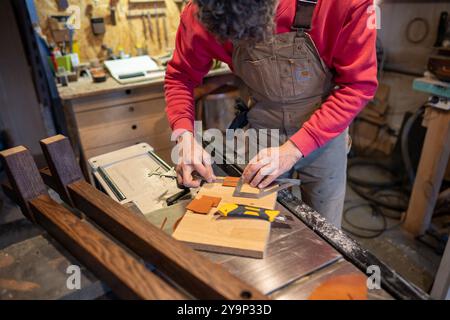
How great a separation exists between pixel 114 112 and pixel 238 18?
166 centimetres

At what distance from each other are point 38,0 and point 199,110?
1.27 metres

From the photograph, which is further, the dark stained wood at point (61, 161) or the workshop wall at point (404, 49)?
the workshop wall at point (404, 49)

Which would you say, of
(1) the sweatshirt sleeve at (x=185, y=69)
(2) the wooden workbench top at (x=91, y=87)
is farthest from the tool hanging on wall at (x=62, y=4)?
(1) the sweatshirt sleeve at (x=185, y=69)

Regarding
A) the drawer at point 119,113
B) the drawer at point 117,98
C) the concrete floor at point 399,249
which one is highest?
the drawer at point 117,98

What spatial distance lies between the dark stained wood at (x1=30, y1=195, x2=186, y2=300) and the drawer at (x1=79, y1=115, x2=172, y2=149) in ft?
4.67

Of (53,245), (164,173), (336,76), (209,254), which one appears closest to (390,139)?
(336,76)

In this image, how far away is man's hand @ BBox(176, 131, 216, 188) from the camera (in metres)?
0.98

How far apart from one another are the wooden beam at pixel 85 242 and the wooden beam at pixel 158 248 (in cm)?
4

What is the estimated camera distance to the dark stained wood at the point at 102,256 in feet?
1.93

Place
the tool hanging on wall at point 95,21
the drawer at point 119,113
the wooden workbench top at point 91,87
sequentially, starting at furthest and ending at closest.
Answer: the tool hanging on wall at point 95,21, the drawer at point 119,113, the wooden workbench top at point 91,87

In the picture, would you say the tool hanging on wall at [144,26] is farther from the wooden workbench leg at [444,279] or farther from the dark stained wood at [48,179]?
the wooden workbench leg at [444,279]

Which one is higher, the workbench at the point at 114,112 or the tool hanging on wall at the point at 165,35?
the tool hanging on wall at the point at 165,35

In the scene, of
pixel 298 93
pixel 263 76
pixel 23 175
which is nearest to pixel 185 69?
pixel 263 76

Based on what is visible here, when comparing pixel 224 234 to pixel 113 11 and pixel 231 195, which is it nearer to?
pixel 231 195
